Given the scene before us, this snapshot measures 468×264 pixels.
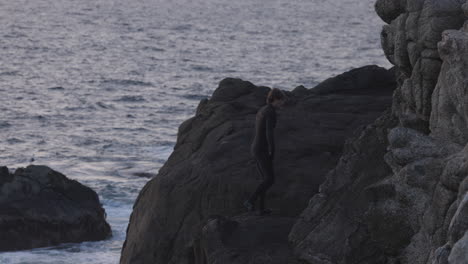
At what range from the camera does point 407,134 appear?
1372 cm

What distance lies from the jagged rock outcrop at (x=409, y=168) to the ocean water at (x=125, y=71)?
1035cm

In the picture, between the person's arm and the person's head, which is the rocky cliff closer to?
the person's arm

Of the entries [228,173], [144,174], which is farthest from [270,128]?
[144,174]

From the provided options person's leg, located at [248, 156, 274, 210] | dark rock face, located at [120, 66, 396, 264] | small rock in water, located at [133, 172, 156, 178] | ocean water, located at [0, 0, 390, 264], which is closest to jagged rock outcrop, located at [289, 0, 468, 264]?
dark rock face, located at [120, 66, 396, 264]

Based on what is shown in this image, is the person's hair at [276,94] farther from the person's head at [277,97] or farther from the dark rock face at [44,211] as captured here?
the dark rock face at [44,211]

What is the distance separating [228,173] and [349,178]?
3.53m

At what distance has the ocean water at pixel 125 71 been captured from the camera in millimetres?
35500

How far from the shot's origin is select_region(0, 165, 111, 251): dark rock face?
78.9 feet

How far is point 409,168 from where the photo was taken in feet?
42.8

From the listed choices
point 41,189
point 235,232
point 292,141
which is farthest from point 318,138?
point 41,189

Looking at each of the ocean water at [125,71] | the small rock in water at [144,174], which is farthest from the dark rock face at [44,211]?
the small rock in water at [144,174]

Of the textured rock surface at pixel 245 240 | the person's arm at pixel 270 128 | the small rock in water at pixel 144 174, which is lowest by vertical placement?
the small rock in water at pixel 144 174

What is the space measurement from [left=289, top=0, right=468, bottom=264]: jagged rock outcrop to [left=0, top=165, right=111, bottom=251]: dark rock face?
10667 mm

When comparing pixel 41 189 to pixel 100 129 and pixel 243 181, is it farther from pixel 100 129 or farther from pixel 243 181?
pixel 100 129
